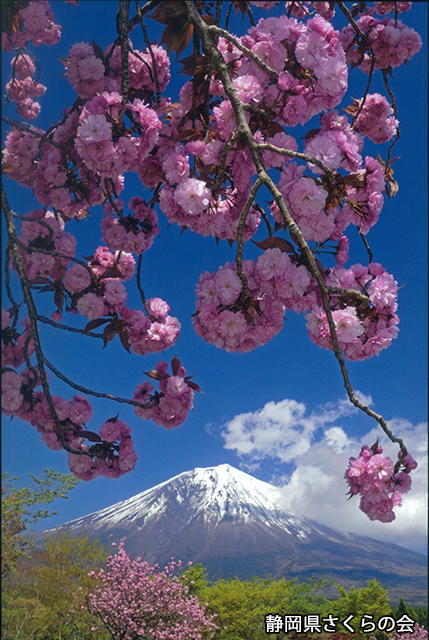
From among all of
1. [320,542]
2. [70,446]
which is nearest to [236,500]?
[320,542]

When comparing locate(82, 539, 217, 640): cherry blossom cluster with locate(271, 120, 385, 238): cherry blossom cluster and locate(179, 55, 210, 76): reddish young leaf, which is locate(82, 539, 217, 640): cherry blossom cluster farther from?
locate(179, 55, 210, 76): reddish young leaf

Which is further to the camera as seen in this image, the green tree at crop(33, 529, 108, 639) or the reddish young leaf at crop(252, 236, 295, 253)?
the green tree at crop(33, 529, 108, 639)

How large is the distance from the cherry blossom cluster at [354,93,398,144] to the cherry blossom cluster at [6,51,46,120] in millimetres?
1540

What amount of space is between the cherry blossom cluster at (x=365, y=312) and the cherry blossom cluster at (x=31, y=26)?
1.61 metres

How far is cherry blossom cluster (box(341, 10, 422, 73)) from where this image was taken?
152 centimetres

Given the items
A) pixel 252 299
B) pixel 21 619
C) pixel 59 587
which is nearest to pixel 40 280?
pixel 252 299

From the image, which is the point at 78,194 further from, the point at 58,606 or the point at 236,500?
the point at 236,500

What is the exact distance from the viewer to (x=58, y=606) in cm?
341

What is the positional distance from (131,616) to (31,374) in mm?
2786

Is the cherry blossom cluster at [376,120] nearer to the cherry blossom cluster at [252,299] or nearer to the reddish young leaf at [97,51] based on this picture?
the cherry blossom cluster at [252,299]

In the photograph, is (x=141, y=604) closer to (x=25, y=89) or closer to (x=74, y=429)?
(x=74, y=429)

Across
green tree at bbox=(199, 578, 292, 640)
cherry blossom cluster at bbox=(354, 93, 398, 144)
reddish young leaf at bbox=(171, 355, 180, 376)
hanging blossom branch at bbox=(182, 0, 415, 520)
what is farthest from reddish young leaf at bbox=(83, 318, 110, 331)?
green tree at bbox=(199, 578, 292, 640)

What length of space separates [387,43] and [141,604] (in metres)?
4.16

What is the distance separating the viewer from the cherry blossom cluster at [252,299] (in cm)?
88
